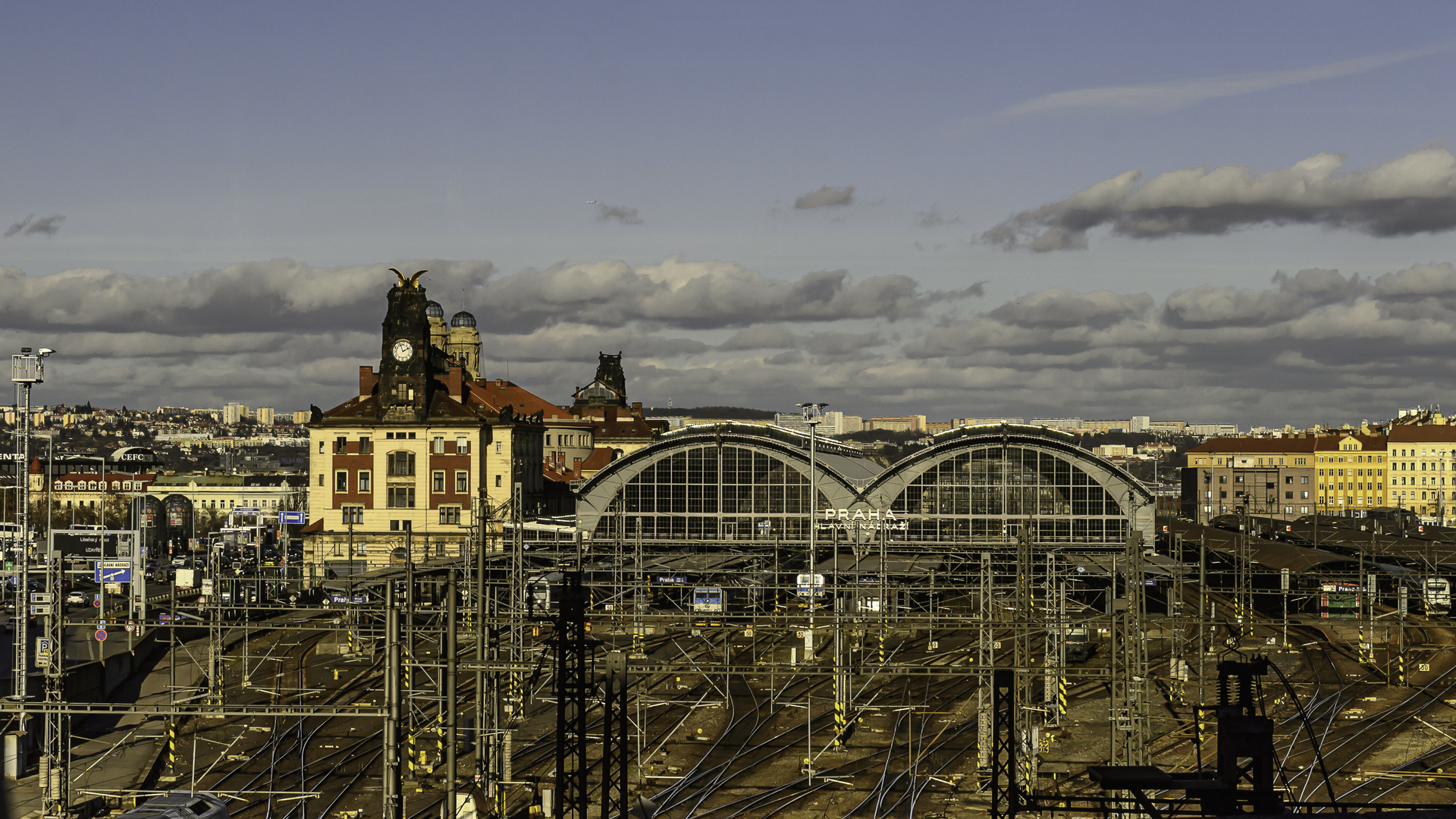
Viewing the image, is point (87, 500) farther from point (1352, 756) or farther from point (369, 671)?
point (1352, 756)

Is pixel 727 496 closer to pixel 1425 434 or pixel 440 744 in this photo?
pixel 440 744

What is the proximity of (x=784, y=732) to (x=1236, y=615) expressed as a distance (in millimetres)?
44509

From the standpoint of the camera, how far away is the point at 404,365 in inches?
4454

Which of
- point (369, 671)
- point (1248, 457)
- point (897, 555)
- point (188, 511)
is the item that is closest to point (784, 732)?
point (369, 671)

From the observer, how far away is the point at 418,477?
112 m

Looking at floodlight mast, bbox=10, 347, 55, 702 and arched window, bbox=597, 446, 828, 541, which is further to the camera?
arched window, bbox=597, 446, 828, 541

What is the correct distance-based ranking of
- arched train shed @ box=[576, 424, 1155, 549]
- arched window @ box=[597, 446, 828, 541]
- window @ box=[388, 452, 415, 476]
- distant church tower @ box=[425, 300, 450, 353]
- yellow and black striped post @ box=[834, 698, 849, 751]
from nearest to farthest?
yellow and black striped post @ box=[834, 698, 849, 751], arched train shed @ box=[576, 424, 1155, 549], arched window @ box=[597, 446, 828, 541], window @ box=[388, 452, 415, 476], distant church tower @ box=[425, 300, 450, 353]

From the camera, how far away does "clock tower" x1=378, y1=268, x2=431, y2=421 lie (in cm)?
11269

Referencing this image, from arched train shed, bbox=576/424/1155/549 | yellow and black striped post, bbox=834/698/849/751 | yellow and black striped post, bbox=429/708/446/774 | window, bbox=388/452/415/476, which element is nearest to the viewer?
yellow and black striped post, bbox=429/708/446/774

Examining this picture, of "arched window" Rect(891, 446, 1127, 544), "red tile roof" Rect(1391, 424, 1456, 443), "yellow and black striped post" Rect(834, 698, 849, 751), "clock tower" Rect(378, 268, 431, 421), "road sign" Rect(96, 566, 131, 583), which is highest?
"clock tower" Rect(378, 268, 431, 421)

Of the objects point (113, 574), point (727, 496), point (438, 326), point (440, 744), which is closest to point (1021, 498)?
point (727, 496)

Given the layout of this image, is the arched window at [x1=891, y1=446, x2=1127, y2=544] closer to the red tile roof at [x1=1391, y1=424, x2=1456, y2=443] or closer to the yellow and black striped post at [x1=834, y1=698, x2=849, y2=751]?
the yellow and black striped post at [x1=834, y1=698, x2=849, y2=751]

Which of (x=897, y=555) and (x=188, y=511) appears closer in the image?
(x=897, y=555)

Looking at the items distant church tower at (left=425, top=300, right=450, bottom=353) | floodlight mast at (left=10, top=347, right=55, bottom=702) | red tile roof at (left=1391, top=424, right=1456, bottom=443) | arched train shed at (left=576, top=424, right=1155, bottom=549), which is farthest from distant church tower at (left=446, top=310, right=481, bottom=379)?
floodlight mast at (left=10, top=347, right=55, bottom=702)
